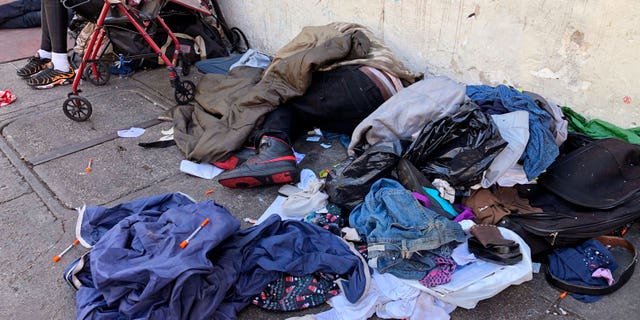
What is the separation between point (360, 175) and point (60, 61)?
11.3ft

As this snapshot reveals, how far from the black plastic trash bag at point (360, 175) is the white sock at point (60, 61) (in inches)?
128

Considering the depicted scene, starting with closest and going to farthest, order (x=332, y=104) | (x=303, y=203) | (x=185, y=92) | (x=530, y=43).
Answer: (x=303, y=203) → (x=530, y=43) → (x=332, y=104) → (x=185, y=92)

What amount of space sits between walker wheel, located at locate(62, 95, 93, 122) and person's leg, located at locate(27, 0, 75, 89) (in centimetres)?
86

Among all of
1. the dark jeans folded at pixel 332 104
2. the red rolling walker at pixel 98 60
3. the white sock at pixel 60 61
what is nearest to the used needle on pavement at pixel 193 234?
the dark jeans folded at pixel 332 104

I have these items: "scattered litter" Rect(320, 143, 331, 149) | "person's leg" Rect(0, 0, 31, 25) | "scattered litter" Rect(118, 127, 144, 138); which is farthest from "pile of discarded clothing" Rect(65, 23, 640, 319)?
"person's leg" Rect(0, 0, 31, 25)

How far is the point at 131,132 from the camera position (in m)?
3.53

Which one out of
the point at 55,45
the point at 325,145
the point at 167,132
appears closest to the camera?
the point at 325,145

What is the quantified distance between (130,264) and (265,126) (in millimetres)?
1487

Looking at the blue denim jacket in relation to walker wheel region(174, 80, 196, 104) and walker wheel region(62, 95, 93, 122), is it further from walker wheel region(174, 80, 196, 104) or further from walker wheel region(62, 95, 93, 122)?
walker wheel region(62, 95, 93, 122)

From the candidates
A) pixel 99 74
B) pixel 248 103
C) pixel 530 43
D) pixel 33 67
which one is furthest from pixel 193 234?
pixel 33 67

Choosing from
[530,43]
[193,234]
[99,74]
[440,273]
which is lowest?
[440,273]

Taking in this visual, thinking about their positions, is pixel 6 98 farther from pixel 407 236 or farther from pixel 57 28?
pixel 407 236

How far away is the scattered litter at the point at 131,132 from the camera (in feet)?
11.4

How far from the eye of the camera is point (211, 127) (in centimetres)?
320
